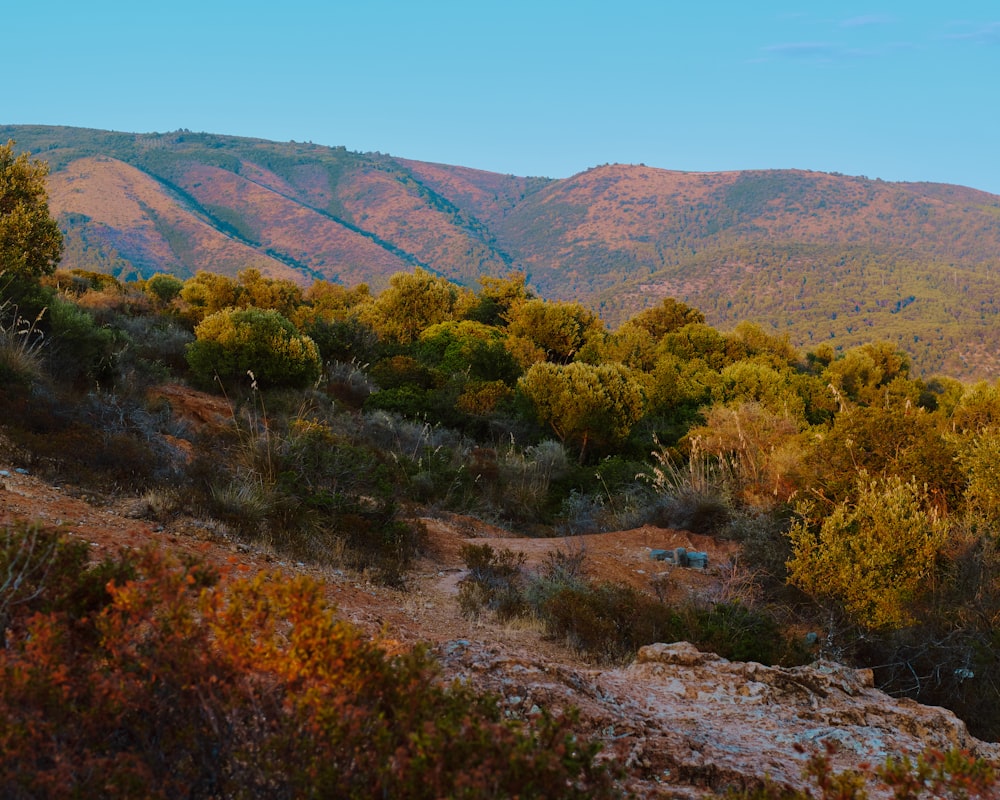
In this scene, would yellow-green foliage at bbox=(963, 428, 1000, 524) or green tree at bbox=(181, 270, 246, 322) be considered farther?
green tree at bbox=(181, 270, 246, 322)

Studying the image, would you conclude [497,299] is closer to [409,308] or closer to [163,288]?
[409,308]

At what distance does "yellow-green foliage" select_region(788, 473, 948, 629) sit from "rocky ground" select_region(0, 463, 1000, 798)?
108 centimetres

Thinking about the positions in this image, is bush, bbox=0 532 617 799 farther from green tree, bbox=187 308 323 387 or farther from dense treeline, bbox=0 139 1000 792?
green tree, bbox=187 308 323 387

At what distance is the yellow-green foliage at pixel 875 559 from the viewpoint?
668 centimetres

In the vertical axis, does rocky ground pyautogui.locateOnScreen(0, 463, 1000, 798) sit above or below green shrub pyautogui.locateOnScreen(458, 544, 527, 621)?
above

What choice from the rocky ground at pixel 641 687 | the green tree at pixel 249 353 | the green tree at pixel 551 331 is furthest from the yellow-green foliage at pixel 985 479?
the green tree at pixel 551 331

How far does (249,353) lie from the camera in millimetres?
15242

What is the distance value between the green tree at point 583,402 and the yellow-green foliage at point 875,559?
962 cm

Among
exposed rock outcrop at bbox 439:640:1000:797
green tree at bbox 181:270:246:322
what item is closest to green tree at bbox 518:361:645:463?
exposed rock outcrop at bbox 439:640:1000:797

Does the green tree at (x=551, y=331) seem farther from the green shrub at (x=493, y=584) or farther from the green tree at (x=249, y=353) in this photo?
the green shrub at (x=493, y=584)

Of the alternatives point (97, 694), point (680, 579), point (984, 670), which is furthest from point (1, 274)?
point (984, 670)

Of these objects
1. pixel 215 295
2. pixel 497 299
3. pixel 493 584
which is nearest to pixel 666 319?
pixel 497 299

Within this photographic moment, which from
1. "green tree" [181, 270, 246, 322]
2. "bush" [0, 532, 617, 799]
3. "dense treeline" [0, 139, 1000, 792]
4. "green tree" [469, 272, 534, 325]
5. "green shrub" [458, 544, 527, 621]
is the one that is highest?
"green tree" [469, 272, 534, 325]

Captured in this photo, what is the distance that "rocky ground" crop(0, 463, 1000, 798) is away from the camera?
327 centimetres
